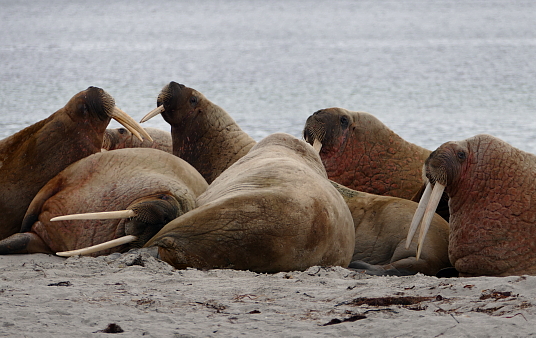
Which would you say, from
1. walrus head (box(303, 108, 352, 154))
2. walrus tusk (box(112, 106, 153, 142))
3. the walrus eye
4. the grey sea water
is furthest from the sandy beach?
the grey sea water

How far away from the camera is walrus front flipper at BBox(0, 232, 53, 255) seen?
440 centimetres

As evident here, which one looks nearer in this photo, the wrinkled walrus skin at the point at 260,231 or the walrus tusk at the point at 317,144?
the wrinkled walrus skin at the point at 260,231

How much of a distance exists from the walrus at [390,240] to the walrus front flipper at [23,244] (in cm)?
192

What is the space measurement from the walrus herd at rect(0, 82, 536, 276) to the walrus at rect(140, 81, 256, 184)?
3.49 ft

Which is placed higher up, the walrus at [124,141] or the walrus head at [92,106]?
the walrus head at [92,106]

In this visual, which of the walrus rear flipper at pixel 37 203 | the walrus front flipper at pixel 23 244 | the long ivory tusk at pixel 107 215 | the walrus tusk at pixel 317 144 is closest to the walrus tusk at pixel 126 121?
the walrus rear flipper at pixel 37 203

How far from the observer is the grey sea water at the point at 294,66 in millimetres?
17359

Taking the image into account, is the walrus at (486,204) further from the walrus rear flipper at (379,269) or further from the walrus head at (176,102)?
the walrus head at (176,102)

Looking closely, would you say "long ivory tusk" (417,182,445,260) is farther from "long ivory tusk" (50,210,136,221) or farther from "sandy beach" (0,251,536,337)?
"long ivory tusk" (50,210,136,221)

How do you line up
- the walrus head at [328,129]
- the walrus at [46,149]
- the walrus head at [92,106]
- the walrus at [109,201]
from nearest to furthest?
the walrus at [109,201] < the walrus at [46,149] < the walrus head at [92,106] < the walrus head at [328,129]

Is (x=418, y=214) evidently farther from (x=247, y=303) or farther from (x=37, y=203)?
(x=37, y=203)

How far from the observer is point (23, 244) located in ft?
14.5

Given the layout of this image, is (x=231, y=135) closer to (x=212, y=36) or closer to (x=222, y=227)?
→ (x=222, y=227)

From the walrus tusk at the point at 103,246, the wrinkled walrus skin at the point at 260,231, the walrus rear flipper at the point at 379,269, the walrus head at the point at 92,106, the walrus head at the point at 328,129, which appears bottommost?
the walrus rear flipper at the point at 379,269
